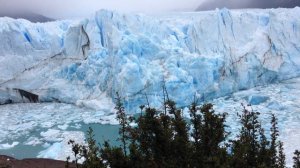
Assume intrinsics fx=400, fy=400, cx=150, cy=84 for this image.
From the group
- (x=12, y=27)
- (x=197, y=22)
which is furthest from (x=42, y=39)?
(x=197, y=22)

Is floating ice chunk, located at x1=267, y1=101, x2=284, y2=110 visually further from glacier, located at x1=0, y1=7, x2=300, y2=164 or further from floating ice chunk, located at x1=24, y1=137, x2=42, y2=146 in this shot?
floating ice chunk, located at x1=24, y1=137, x2=42, y2=146

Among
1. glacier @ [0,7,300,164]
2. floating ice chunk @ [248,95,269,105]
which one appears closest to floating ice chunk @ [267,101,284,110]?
glacier @ [0,7,300,164]

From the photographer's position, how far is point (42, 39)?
3009 cm

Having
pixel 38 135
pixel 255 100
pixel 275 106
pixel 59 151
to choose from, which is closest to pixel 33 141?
pixel 38 135

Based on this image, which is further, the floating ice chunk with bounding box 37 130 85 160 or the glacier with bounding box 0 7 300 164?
the glacier with bounding box 0 7 300 164

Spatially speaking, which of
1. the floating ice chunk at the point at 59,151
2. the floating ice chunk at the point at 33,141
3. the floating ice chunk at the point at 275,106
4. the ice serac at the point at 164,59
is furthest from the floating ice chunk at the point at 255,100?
the floating ice chunk at the point at 33,141

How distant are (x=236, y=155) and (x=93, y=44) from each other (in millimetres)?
19309

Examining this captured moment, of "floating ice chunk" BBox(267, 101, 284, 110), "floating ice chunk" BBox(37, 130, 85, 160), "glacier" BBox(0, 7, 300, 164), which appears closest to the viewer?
"floating ice chunk" BBox(37, 130, 85, 160)

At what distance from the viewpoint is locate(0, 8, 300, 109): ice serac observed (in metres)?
21.2

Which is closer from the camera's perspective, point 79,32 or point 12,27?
point 79,32

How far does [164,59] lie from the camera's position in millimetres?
22109

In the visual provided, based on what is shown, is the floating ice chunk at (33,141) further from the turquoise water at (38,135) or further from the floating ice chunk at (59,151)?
the floating ice chunk at (59,151)

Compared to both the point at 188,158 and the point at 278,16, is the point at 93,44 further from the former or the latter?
the point at 188,158

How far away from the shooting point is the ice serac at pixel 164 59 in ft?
69.6
